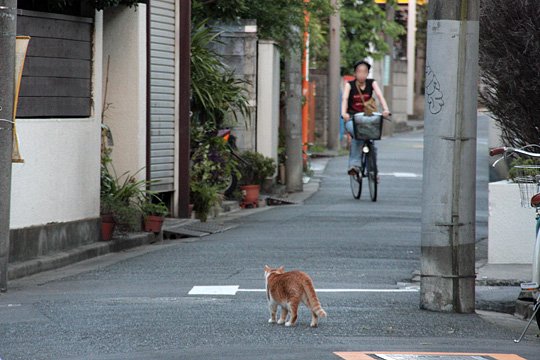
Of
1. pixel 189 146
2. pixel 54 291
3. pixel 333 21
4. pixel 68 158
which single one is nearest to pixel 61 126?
pixel 68 158

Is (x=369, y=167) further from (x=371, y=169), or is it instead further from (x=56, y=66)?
(x=56, y=66)

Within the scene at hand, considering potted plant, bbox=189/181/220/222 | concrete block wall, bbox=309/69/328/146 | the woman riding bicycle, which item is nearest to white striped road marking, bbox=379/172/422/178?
the woman riding bicycle

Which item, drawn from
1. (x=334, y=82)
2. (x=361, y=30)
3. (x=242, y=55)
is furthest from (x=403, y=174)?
(x=361, y=30)

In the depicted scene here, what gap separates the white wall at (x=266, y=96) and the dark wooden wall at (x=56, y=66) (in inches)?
353

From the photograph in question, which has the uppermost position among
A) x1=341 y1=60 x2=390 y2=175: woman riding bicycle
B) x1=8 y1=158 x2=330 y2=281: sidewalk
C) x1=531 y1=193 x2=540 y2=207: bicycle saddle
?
x1=341 y1=60 x2=390 y2=175: woman riding bicycle

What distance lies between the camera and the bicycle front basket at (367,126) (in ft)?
65.0

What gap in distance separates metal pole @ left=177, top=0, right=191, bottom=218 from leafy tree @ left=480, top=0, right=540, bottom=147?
654 centimetres

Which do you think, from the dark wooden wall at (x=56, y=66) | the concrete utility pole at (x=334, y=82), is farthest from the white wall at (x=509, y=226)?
the concrete utility pole at (x=334, y=82)

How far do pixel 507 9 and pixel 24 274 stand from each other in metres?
5.21

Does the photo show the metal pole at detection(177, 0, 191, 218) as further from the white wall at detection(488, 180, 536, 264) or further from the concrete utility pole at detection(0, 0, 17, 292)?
the concrete utility pole at detection(0, 0, 17, 292)

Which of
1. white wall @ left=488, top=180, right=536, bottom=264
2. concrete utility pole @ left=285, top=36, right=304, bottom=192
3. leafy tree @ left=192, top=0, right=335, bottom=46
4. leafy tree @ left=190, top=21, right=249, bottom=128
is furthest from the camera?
concrete utility pole @ left=285, top=36, right=304, bottom=192

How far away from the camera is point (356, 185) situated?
21156 mm

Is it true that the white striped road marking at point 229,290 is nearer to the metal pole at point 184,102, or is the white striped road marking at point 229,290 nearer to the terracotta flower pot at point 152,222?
the terracotta flower pot at point 152,222

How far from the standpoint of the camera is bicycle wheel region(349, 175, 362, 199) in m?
20.8
